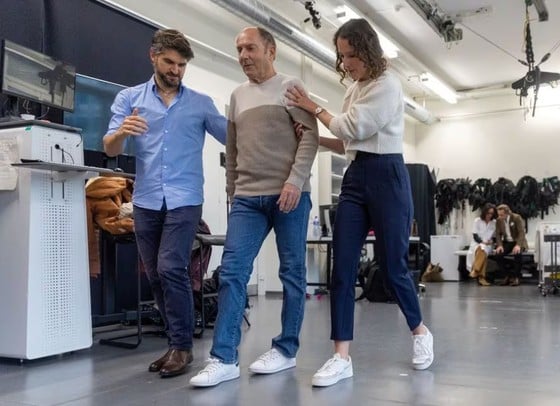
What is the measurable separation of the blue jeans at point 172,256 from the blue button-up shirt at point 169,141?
0.17 feet

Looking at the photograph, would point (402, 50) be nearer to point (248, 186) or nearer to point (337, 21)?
point (337, 21)

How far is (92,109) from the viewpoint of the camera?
437cm

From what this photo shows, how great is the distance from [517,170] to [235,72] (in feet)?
23.0

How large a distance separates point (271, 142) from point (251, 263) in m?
0.49

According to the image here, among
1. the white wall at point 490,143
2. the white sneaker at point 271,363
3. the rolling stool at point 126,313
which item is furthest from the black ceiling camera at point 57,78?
the white wall at point 490,143

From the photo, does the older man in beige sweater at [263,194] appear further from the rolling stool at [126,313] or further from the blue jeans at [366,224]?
the rolling stool at [126,313]

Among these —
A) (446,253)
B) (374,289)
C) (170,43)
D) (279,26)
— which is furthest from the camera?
(446,253)

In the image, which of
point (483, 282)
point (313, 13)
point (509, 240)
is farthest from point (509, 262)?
point (313, 13)

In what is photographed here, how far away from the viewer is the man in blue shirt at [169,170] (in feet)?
8.21

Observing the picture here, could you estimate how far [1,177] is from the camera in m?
2.97

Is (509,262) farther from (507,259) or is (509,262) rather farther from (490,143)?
(490,143)

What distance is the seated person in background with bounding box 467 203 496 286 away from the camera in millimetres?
9539

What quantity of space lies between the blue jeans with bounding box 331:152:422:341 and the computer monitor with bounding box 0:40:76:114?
1985 mm

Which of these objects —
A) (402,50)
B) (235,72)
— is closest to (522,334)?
(235,72)
